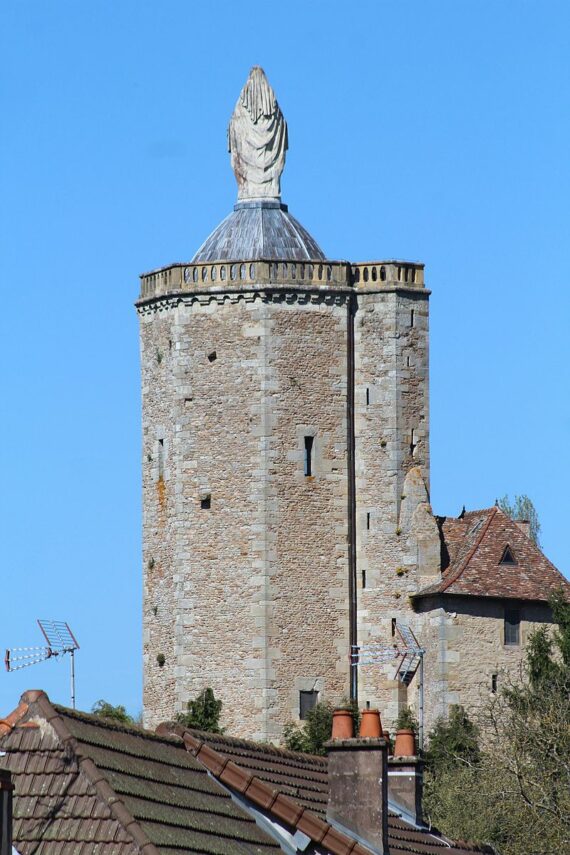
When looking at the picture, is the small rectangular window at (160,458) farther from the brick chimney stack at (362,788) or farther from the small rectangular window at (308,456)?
the brick chimney stack at (362,788)

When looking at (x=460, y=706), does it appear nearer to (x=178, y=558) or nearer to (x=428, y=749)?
(x=428, y=749)

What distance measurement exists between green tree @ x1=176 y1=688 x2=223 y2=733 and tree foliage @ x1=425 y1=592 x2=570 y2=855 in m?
5.45

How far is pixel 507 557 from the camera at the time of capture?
77.5 metres

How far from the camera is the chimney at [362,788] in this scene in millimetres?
33031

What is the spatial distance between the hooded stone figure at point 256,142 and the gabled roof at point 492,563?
10336mm

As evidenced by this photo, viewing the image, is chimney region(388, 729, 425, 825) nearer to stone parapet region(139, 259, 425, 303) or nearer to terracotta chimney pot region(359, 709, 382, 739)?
terracotta chimney pot region(359, 709, 382, 739)

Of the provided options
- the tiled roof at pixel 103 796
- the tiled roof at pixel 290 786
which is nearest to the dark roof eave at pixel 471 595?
the tiled roof at pixel 290 786

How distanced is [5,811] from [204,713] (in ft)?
161

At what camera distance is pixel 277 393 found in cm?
Answer: 7706

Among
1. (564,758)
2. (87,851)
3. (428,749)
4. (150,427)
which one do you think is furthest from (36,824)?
(150,427)

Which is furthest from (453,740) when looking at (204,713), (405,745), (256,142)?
(405,745)

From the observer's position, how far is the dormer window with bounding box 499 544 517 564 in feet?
254

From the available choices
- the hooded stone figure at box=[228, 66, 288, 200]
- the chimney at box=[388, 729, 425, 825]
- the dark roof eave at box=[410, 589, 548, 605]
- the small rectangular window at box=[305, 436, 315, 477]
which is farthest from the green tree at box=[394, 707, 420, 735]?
the chimney at box=[388, 729, 425, 825]

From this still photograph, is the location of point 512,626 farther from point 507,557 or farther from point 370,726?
point 370,726
